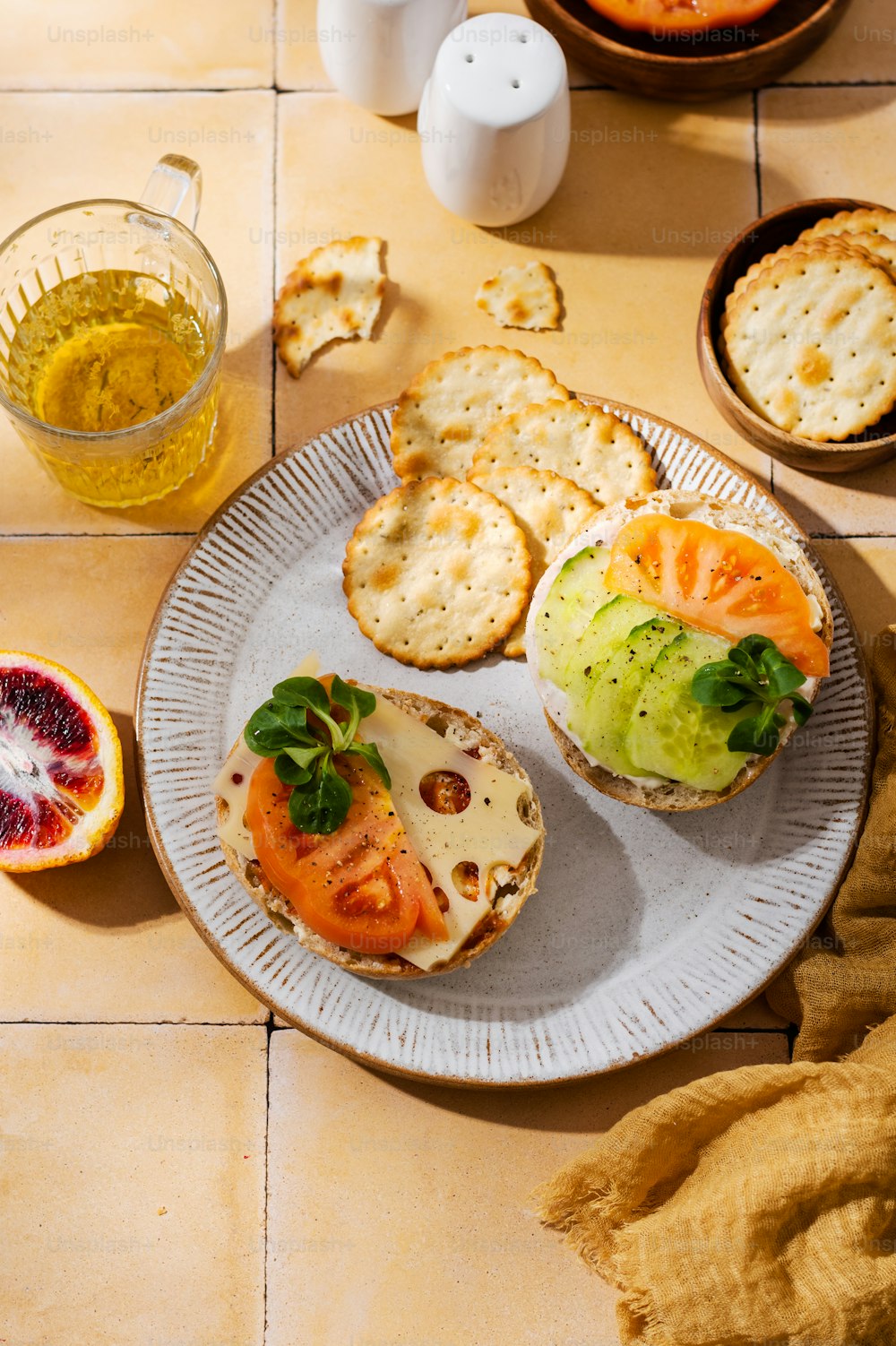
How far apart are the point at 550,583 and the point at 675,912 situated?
736 mm

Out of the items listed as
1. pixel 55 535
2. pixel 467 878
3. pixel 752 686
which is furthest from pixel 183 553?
pixel 752 686

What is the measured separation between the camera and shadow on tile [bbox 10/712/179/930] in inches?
105

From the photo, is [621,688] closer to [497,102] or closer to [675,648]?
[675,648]

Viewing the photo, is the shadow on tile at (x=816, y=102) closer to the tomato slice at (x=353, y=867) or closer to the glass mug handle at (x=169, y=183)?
the glass mug handle at (x=169, y=183)

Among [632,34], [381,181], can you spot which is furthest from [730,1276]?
[632,34]

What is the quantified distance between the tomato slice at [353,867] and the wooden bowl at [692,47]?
1732mm

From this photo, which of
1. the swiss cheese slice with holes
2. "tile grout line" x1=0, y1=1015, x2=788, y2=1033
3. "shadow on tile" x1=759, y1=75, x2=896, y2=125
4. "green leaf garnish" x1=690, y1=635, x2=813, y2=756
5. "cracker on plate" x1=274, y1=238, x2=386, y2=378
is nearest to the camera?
"green leaf garnish" x1=690, y1=635, x2=813, y2=756

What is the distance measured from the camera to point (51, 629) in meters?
2.78

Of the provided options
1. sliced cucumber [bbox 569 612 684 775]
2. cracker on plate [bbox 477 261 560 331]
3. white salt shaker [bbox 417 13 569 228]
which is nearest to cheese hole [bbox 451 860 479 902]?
sliced cucumber [bbox 569 612 684 775]

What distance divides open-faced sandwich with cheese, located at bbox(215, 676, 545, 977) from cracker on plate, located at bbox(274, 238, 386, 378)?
87 cm

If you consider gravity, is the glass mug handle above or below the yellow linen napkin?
above

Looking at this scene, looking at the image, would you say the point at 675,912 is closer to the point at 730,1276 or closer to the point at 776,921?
the point at 776,921

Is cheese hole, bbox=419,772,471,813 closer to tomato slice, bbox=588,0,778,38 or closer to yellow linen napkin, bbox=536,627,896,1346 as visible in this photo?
yellow linen napkin, bbox=536,627,896,1346

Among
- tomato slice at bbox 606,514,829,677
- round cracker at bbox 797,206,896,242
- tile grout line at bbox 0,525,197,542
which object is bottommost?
tile grout line at bbox 0,525,197,542
